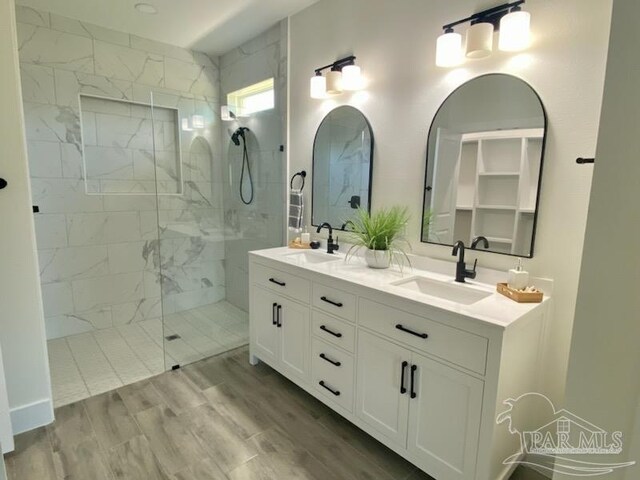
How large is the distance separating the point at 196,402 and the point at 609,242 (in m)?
2.26

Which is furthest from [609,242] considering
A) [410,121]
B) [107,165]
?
[107,165]

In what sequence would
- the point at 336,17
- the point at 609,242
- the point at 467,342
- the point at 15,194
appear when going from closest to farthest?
the point at 609,242
the point at 467,342
the point at 15,194
the point at 336,17

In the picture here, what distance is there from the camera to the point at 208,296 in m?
3.57

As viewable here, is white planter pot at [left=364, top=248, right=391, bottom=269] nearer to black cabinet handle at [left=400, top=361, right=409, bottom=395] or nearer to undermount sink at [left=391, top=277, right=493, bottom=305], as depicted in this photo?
undermount sink at [left=391, top=277, right=493, bottom=305]

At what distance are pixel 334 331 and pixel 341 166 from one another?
120cm

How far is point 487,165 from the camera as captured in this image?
1803 mm

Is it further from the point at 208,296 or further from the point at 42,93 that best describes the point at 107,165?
the point at 208,296

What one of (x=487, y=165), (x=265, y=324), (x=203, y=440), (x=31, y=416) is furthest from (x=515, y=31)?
(x=31, y=416)

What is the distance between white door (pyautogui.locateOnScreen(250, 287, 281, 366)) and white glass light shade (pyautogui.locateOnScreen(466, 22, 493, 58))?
1750 millimetres

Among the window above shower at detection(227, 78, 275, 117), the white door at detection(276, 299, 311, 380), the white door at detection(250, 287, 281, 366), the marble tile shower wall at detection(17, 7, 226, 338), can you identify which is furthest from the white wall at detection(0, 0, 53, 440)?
the window above shower at detection(227, 78, 275, 117)

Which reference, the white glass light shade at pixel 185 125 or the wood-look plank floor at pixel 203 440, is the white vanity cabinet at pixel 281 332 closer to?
the wood-look plank floor at pixel 203 440

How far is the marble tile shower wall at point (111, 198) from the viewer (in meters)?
2.79

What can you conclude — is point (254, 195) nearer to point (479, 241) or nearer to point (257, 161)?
point (257, 161)

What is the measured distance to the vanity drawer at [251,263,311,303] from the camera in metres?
2.12
